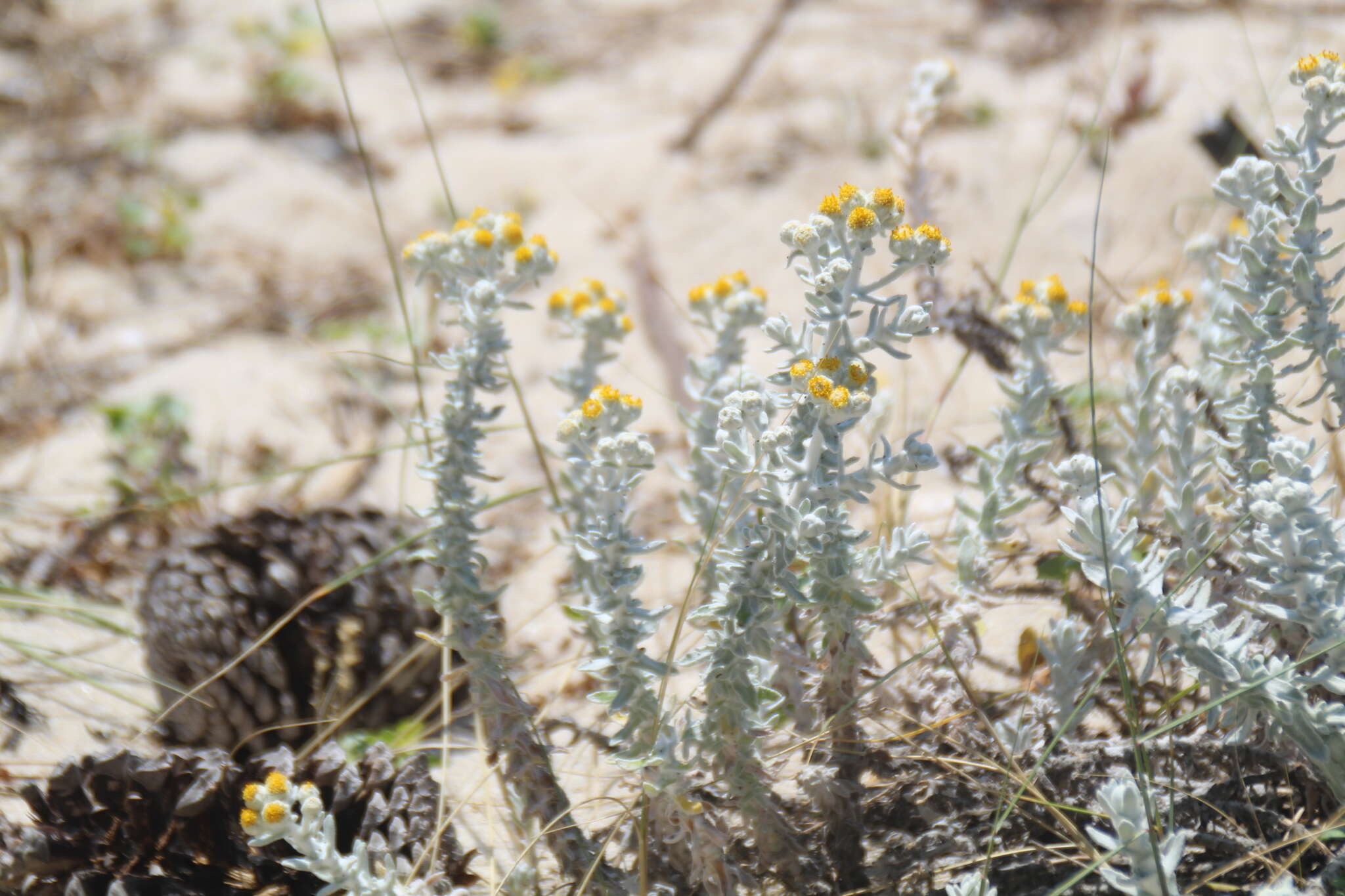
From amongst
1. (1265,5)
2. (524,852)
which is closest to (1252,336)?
(524,852)

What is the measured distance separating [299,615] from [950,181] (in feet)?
8.11

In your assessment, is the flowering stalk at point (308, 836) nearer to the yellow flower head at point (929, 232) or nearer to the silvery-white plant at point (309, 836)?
the silvery-white plant at point (309, 836)

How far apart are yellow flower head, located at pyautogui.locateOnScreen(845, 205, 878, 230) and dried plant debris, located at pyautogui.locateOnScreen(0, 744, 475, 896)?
105 cm

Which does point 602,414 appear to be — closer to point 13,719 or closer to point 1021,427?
point 1021,427

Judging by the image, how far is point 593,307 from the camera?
1831 millimetres

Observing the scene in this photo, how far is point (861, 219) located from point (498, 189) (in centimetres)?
303

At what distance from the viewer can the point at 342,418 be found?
3.14 metres

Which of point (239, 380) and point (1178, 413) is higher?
point (239, 380)

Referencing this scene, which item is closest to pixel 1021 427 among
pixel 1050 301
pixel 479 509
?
pixel 1050 301

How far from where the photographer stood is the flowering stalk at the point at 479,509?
1.48m

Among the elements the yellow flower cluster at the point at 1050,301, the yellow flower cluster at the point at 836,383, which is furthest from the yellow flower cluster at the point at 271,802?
the yellow flower cluster at the point at 1050,301

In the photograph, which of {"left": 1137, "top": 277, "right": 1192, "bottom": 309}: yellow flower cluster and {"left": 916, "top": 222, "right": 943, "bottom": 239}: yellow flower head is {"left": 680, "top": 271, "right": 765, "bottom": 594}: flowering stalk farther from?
{"left": 1137, "top": 277, "right": 1192, "bottom": 309}: yellow flower cluster

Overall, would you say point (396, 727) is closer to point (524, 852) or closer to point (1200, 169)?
point (524, 852)

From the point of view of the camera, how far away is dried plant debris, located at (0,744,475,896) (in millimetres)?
1519
